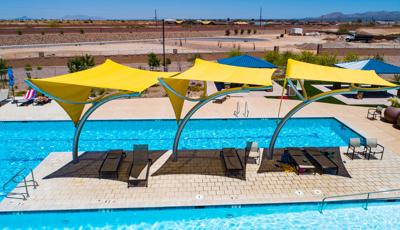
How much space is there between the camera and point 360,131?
1655 centimetres

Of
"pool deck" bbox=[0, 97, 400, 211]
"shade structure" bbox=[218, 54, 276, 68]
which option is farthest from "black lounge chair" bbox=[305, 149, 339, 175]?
"shade structure" bbox=[218, 54, 276, 68]

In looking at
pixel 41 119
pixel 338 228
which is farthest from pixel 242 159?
pixel 41 119

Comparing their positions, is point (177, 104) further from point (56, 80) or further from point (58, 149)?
point (58, 149)

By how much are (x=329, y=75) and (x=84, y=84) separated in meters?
9.56

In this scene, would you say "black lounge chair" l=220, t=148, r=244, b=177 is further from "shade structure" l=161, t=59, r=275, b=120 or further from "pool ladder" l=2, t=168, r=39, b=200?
"pool ladder" l=2, t=168, r=39, b=200

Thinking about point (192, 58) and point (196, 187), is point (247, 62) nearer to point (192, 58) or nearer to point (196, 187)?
point (196, 187)

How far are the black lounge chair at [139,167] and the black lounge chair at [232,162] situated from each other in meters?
3.12

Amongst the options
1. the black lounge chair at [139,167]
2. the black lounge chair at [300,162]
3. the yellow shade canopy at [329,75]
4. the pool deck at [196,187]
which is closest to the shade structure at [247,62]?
the yellow shade canopy at [329,75]

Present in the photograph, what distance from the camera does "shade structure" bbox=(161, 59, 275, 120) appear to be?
11594 millimetres

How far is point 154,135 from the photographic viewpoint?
16.7 metres

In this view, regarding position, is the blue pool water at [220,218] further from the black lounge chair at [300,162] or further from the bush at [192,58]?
the bush at [192,58]

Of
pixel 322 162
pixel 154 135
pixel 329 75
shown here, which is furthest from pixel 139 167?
pixel 329 75

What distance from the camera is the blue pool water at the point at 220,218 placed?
9.55 metres

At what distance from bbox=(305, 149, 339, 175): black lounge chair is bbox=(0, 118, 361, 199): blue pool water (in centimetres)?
268
